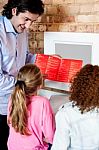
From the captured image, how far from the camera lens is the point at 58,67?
6.40ft

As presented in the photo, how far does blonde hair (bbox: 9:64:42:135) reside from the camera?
1536 mm

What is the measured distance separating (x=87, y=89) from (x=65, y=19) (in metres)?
1.00

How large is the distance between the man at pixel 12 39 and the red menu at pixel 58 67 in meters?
0.16

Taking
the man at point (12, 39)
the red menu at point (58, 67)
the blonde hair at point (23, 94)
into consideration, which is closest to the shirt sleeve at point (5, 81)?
the man at point (12, 39)

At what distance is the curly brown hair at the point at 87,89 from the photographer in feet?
4.53

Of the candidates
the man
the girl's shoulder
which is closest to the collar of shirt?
the man

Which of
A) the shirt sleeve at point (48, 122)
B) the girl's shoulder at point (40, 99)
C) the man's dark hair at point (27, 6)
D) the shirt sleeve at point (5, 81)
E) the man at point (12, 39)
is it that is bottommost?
the shirt sleeve at point (48, 122)

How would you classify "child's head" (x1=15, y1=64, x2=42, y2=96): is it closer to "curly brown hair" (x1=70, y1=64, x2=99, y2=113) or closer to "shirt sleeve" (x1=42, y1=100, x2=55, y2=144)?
"shirt sleeve" (x1=42, y1=100, x2=55, y2=144)

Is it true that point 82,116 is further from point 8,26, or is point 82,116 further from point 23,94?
point 8,26

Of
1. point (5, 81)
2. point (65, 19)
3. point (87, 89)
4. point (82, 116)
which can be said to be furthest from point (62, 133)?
point (65, 19)

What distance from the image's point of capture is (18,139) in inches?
63.6

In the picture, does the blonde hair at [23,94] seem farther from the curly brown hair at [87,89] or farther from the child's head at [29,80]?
the curly brown hair at [87,89]

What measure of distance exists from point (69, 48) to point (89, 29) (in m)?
0.23

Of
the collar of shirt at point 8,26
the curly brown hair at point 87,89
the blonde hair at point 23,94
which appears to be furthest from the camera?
the collar of shirt at point 8,26
